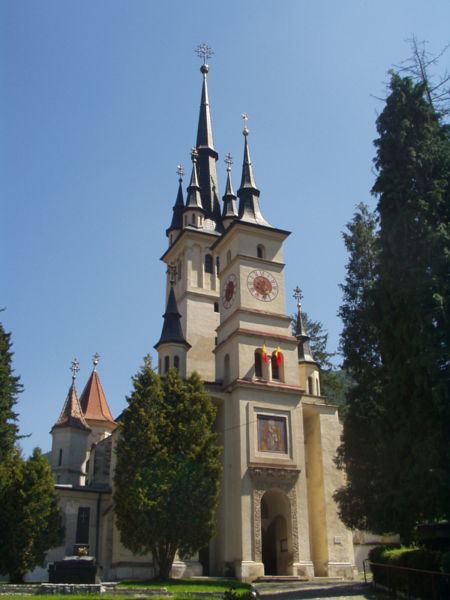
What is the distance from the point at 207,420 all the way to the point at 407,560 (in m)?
13.6

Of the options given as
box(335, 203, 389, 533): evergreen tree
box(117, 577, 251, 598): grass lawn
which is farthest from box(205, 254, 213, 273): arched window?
box(117, 577, 251, 598): grass lawn

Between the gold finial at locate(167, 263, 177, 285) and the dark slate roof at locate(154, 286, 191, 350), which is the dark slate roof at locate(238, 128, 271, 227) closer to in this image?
the dark slate roof at locate(154, 286, 191, 350)

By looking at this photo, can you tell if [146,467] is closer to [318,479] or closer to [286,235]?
[318,479]

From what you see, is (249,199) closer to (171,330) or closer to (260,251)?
(260,251)

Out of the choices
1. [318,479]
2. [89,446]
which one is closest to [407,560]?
[318,479]

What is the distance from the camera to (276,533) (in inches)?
A: 1423

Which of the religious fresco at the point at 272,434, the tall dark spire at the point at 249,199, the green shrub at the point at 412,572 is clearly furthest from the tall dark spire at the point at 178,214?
the green shrub at the point at 412,572

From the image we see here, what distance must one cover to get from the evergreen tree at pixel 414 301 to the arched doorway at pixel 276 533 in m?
11.6

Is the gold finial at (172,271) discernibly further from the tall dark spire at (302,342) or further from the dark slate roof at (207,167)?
the tall dark spire at (302,342)

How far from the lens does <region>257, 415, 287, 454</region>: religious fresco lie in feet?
116

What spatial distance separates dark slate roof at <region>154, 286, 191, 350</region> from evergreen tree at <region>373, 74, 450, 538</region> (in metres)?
18.3

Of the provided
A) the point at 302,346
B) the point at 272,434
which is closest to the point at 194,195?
the point at 302,346

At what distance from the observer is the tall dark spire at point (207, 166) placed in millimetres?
56469

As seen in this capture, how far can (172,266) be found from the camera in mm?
53656
